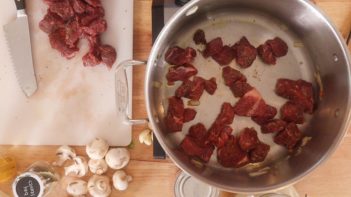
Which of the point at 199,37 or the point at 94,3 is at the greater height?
the point at 94,3

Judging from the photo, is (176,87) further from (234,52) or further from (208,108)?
(234,52)

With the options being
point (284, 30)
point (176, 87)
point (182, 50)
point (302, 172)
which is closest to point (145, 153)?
point (176, 87)

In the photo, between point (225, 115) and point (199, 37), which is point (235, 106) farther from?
point (199, 37)

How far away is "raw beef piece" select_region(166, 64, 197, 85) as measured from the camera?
52.7 inches

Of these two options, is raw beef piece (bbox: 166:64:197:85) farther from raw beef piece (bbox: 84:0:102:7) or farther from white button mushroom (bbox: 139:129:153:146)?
raw beef piece (bbox: 84:0:102:7)

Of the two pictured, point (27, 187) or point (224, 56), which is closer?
point (27, 187)

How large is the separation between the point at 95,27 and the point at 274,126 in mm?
754

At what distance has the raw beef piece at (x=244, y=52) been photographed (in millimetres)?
1343

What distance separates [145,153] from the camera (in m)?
1.38

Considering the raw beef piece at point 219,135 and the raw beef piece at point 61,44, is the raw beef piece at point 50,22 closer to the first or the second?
the raw beef piece at point 61,44

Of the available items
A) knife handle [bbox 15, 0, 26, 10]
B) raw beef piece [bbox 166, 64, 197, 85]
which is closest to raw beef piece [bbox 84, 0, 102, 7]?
knife handle [bbox 15, 0, 26, 10]

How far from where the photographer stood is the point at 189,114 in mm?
1352

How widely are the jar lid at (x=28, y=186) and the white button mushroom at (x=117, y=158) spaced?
0.24 metres

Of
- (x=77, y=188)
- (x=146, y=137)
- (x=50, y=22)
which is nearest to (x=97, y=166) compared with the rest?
(x=77, y=188)
